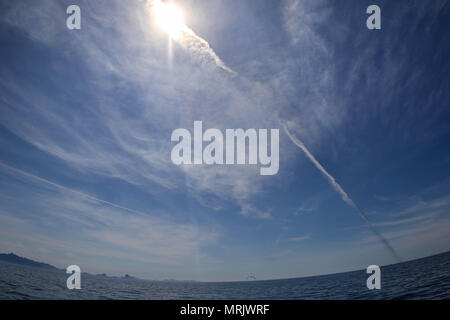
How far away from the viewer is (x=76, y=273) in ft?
71.3
